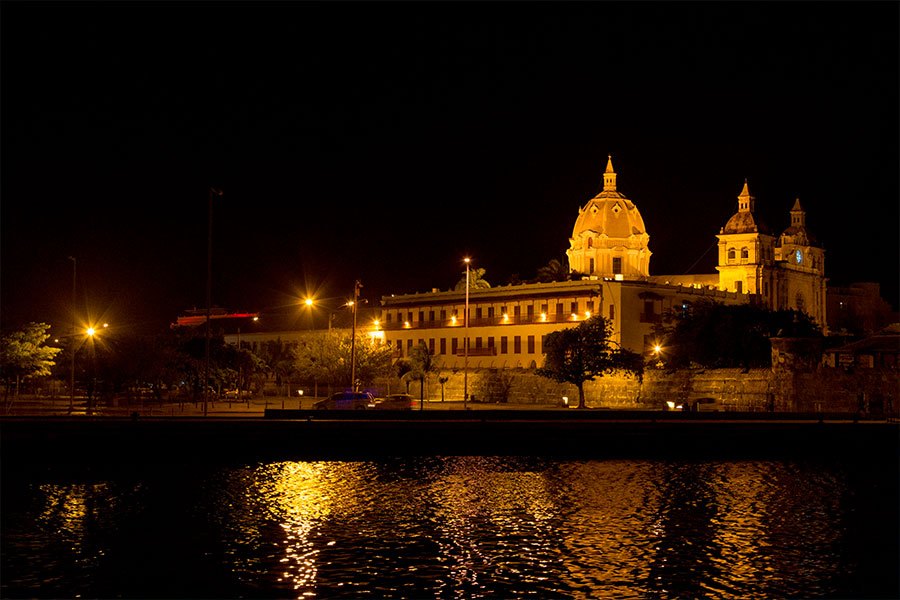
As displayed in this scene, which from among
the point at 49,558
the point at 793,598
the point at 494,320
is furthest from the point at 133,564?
the point at 494,320

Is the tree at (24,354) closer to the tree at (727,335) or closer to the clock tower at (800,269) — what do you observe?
the tree at (727,335)

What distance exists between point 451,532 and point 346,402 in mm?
32115

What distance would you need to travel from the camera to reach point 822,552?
30781mm

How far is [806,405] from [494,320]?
4047 cm

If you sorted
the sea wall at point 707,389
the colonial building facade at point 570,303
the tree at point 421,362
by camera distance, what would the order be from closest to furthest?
the sea wall at point 707,389, the tree at point 421,362, the colonial building facade at point 570,303

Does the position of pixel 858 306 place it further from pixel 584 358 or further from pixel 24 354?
pixel 24 354

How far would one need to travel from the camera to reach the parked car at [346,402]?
63.6 m

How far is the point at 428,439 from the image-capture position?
49.9 metres

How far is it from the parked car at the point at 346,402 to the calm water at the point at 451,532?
16.6 metres

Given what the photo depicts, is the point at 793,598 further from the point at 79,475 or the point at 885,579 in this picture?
the point at 79,475

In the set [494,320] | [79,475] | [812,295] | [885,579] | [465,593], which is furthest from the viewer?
[812,295]

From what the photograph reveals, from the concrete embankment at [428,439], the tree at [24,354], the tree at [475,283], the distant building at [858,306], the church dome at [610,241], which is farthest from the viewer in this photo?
the distant building at [858,306]

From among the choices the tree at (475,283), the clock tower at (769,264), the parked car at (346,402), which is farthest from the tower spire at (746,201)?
the parked car at (346,402)

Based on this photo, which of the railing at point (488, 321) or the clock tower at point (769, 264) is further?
the clock tower at point (769, 264)
